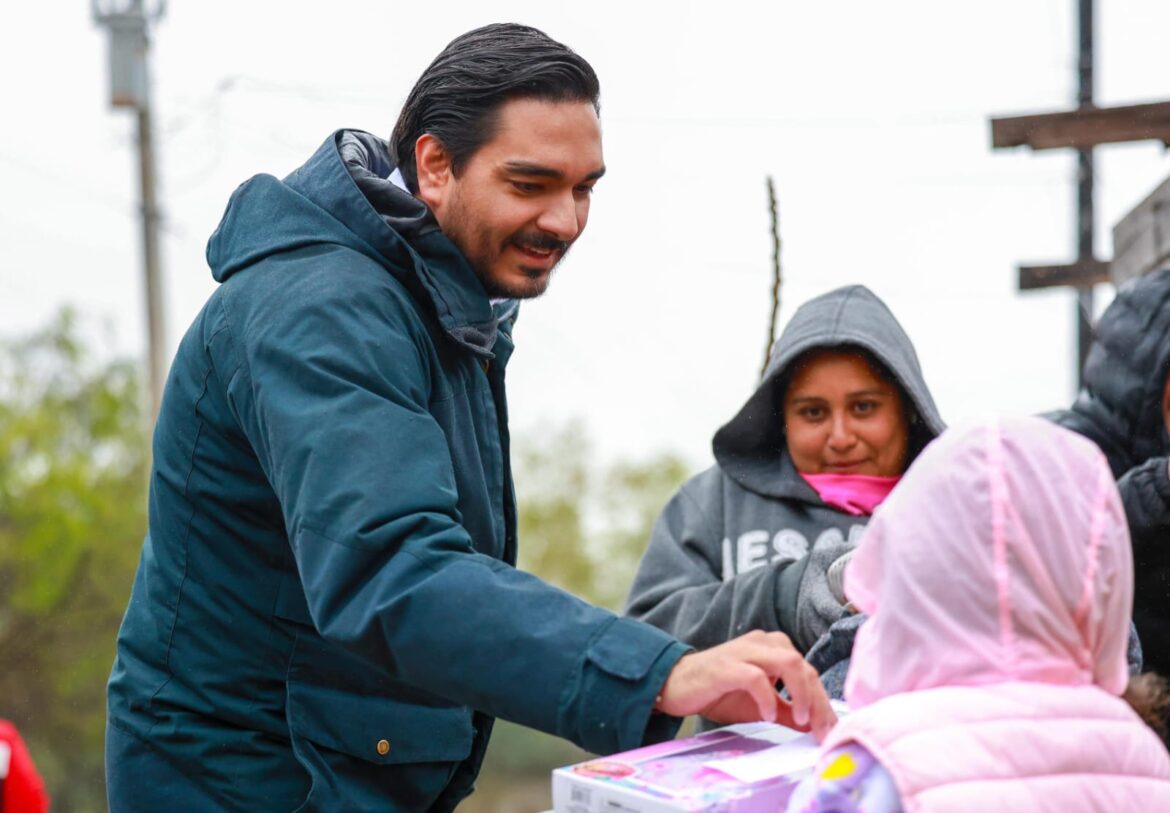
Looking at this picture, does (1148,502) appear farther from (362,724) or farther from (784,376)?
(362,724)

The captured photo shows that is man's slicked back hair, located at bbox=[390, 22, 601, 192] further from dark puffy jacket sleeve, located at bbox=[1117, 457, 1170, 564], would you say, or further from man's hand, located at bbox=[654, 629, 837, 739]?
dark puffy jacket sleeve, located at bbox=[1117, 457, 1170, 564]

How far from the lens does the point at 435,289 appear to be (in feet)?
6.65

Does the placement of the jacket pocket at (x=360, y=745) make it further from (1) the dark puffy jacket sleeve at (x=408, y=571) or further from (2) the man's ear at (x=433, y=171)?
(2) the man's ear at (x=433, y=171)

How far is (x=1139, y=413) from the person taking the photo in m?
3.06

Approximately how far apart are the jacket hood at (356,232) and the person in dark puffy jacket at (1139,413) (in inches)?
58.6

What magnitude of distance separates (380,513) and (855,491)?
153 cm

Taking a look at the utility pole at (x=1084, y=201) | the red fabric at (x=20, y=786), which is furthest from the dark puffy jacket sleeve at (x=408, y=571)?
the utility pole at (x=1084, y=201)

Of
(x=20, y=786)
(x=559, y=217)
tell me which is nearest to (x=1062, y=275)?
(x=559, y=217)

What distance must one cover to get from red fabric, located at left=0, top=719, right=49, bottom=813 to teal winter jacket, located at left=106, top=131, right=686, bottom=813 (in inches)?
40.9

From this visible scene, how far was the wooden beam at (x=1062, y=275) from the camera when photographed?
17.2 feet

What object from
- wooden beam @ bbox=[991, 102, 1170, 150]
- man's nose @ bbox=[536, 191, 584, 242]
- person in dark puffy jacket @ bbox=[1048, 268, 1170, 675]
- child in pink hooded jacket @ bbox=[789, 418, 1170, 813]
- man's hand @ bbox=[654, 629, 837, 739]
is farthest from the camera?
wooden beam @ bbox=[991, 102, 1170, 150]

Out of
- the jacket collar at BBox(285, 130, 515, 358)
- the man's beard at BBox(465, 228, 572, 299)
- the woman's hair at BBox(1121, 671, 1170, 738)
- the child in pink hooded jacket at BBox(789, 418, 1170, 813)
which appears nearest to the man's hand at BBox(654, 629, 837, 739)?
the child in pink hooded jacket at BBox(789, 418, 1170, 813)

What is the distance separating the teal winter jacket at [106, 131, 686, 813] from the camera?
164cm

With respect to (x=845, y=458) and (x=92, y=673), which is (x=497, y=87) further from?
(x=92, y=673)
